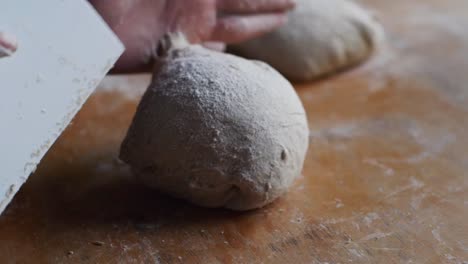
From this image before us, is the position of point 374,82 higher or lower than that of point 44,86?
lower

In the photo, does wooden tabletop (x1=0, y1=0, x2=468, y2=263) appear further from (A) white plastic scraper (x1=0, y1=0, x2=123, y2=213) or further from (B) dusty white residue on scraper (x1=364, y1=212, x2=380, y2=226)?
(A) white plastic scraper (x1=0, y1=0, x2=123, y2=213)

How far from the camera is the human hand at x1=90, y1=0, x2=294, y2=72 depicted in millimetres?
1254

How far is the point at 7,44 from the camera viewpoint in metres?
0.87

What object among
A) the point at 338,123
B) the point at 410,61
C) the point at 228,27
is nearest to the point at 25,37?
the point at 228,27

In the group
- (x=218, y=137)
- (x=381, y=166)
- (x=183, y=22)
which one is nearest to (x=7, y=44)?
(x=218, y=137)

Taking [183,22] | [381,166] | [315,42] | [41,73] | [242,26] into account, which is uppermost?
[41,73]

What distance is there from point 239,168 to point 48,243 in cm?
35

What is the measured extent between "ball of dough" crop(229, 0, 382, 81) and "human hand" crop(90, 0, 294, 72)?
0.51ft

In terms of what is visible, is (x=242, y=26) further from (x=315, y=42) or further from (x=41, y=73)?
(x=41, y=73)

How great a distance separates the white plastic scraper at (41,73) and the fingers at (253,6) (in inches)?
17.9

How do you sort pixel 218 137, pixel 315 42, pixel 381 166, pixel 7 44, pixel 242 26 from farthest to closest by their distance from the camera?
pixel 315 42
pixel 242 26
pixel 381 166
pixel 218 137
pixel 7 44

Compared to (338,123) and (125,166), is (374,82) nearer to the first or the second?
(338,123)

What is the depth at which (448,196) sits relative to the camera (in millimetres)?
1168

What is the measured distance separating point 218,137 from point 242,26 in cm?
46
